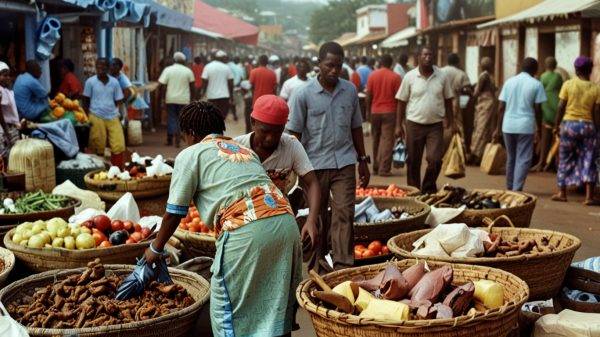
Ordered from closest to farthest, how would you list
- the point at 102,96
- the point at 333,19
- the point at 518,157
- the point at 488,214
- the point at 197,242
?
the point at 197,242 < the point at 488,214 < the point at 518,157 < the point at 102,96 < the point at 333,19

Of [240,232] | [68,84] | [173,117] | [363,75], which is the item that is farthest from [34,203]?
[363,75]

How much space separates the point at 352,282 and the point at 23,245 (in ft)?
8.33

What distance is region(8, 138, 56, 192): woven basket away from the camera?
364 inches

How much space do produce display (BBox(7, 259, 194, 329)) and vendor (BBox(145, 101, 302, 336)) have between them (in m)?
0.55

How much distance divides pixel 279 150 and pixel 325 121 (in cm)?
189

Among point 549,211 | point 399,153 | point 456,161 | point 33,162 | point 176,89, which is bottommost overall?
point 549,211

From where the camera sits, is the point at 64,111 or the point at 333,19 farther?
the point at 333,19

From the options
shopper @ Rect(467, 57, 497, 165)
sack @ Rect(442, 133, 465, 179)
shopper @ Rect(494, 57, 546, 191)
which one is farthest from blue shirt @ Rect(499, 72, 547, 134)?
shopper @ Rect(467, 57, 497, 165)

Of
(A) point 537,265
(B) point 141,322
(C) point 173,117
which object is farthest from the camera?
(C) point 173,117

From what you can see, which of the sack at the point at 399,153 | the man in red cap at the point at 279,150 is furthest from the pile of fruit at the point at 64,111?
the man in red cap at the point at 279,150

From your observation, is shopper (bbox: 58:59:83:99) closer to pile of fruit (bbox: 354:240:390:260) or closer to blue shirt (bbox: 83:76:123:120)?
blue shirt (bbox: 83:76:123:120)

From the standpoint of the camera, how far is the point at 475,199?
27.1ft

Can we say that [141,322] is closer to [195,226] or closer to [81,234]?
[81,234]

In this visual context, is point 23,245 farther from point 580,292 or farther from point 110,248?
point 580,292
